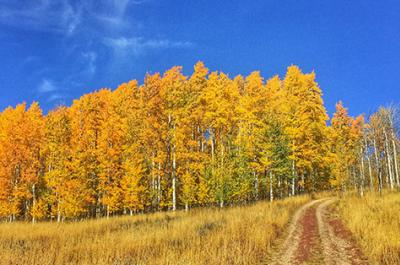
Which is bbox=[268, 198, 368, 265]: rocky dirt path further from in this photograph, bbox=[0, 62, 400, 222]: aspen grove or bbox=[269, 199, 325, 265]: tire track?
bbox=[0, 62, 400, 222]: aspen grove

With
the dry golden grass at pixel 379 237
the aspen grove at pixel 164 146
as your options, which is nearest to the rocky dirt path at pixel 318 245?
the dry golden grass at pixel 379 237

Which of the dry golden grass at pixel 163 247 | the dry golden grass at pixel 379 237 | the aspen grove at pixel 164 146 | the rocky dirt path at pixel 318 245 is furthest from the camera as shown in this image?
the aspen grove at pixel 164 146

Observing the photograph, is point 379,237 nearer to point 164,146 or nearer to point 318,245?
point 318,245

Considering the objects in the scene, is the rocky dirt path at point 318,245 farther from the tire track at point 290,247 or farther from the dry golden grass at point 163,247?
the dry golden grass at point 163,247

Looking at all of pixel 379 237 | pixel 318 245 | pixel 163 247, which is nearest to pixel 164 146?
pixel 163 247

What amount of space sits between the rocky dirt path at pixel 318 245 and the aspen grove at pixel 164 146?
8.18 metres

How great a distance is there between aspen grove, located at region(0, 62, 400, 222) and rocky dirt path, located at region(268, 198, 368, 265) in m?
8.18

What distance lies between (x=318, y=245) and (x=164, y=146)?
56.4 ft

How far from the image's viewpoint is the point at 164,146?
27172 mm

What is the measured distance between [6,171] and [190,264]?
30.5 metres

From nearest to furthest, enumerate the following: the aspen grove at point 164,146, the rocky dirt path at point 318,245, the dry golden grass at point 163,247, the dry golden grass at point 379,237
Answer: the dry golden grass at point 163,247 → the dry golden grass at point 379,237 → the rocky dirt path at point 318,245 → the aspen grove at point 164,146

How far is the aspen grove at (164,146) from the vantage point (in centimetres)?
2653

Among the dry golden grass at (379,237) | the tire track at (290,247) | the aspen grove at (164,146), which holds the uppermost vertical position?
the aspen grove at (164,146)

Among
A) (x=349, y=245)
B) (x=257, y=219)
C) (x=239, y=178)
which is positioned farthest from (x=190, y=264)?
(x=239, y=178)
